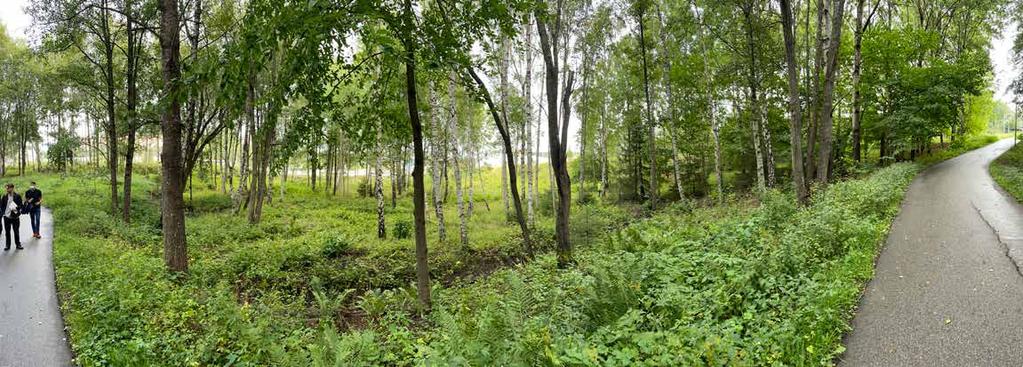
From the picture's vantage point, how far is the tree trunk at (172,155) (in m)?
9.43

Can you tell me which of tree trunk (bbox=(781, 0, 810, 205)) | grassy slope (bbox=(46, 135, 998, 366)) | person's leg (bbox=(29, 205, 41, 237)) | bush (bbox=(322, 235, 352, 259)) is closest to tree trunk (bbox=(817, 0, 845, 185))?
tree trunk (bbox=(781, 0, 810, 205))

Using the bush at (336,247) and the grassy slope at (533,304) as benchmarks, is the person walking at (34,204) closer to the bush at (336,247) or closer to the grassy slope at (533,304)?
the grassy slope at (533,304)

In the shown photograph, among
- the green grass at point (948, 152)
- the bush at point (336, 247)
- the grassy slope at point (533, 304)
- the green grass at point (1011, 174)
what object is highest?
the green grass at point (948, 152)

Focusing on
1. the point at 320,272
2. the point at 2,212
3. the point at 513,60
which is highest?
the point at 513,60

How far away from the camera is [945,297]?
227 inches

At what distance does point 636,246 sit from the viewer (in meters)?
9.37

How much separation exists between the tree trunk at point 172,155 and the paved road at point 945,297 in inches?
430

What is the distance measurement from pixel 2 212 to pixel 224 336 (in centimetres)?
1124

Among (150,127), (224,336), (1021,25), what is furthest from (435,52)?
(1021,25)

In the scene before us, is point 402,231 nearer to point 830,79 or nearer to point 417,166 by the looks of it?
point 417,166

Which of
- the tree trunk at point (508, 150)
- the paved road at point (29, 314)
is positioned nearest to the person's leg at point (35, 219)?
the paved road at point (29, 314)

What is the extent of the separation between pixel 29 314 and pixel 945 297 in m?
12.4

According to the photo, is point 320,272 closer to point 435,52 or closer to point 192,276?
point 192,276

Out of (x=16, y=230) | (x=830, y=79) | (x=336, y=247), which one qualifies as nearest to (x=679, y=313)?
(x=830, y=79)
